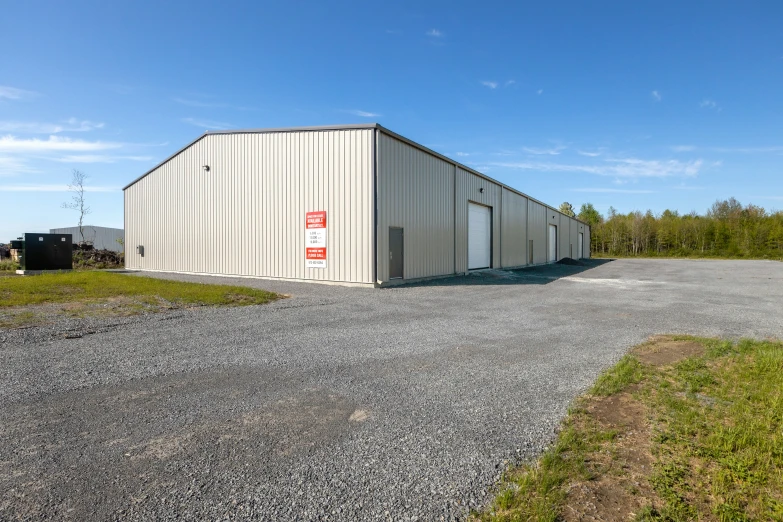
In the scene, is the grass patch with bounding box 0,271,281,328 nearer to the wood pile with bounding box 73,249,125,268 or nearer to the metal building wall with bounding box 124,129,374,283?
the metal building wall with bounding box 124,129,374,283

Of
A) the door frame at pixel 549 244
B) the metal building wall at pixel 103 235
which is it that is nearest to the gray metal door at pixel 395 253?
the door frame at pixel 549 244

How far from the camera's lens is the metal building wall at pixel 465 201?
65.5ft

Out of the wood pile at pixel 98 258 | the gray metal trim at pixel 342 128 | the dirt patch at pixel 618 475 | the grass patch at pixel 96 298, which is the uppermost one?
the gray metal trim at pixel 342 128

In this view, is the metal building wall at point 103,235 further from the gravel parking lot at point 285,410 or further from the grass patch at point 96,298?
the gravel parking lot at point 285,410

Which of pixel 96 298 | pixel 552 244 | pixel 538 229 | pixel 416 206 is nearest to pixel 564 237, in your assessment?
pixel 552 244

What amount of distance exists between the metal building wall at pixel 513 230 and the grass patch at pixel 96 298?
16722mm

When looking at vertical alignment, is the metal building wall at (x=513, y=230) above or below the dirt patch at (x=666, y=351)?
above

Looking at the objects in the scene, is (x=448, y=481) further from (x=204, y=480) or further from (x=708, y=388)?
(x=708, y=388)

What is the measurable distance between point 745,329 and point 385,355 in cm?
670

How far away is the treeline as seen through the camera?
179 ft

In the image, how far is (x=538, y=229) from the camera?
106ft

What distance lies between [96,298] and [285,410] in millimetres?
9444

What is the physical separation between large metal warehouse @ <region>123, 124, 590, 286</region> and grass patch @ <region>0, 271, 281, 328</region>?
14.0 ft

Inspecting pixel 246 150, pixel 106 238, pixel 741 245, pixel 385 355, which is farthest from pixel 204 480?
pixel 741 245
